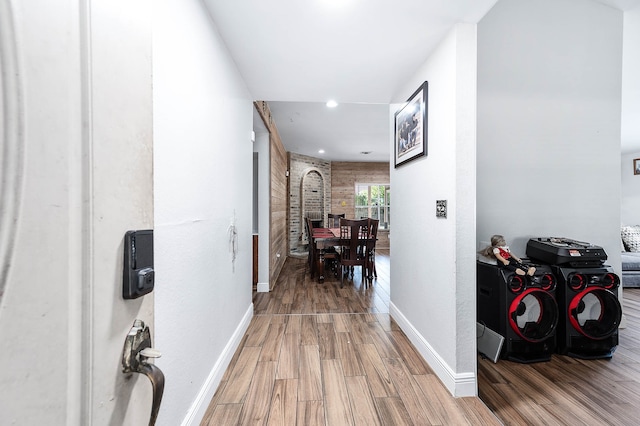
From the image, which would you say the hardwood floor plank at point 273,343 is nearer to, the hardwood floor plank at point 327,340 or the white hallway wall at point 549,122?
the hardwood floor plank at point 327,340

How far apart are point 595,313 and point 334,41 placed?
9.48 feet

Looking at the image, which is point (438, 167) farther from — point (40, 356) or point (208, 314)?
point (40, 356)

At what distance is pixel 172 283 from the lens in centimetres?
113

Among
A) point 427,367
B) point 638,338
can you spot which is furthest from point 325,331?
point 638,338

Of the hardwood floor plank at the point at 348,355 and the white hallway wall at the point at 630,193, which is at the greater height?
the white hallway wall at the point at 630,193

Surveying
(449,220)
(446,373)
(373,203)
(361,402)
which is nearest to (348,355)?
(361,402)

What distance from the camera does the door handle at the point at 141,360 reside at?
496 millimetres

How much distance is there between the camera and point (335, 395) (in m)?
1.61

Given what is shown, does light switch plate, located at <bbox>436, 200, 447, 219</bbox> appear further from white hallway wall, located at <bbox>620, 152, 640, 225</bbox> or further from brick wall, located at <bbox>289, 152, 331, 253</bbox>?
white hallway wall, located at <bbox>620, 152, 640, 225</bbox>

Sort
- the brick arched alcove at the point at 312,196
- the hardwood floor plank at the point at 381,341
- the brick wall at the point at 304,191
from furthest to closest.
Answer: the brick arched alcove at the point at 312,196
the brick wall at the point at 304,191
the hardwood floor plank at the point at 381,341

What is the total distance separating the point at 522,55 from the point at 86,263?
3315mm

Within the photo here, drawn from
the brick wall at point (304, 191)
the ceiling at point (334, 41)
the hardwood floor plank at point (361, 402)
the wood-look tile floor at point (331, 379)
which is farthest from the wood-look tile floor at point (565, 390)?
the brick wall at point (304, 191)

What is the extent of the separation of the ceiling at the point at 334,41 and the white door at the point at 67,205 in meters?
1.27

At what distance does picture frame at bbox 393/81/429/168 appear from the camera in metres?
1.98
